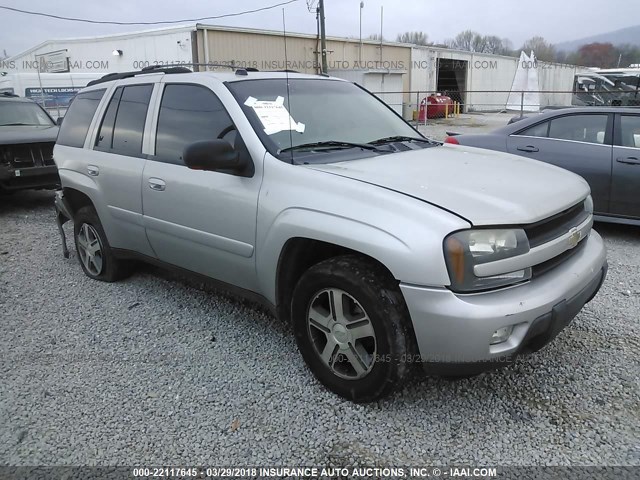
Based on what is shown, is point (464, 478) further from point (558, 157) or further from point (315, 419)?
point (558, 157)

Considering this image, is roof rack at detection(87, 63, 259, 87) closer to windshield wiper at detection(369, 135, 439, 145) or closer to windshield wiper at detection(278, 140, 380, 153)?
windshield wiper at detection(278, 140, 380, 153)

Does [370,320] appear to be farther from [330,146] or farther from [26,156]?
[26,156]

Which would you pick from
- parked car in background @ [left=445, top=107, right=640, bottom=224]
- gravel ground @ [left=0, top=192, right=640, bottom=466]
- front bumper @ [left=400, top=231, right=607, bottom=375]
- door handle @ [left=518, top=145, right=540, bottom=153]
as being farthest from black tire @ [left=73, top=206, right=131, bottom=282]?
door handle @ [left=518, top=145, right=540, bottom=153]

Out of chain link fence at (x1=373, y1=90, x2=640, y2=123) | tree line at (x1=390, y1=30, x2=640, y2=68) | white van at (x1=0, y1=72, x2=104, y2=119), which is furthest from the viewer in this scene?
tree line at (x1=390, y1=30, x2=640, y2=68)

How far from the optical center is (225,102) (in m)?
3.36

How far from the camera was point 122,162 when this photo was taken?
4094mm

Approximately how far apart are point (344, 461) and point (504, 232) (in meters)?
1.31

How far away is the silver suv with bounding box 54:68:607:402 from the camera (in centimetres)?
240

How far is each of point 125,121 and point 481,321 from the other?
10.6 feet

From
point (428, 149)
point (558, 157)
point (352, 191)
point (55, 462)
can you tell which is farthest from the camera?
point (558, 157)

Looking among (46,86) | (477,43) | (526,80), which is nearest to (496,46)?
(477,43)

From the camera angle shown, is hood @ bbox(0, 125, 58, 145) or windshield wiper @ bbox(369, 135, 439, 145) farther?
hood @ bbox(0, 125, 58, 145)

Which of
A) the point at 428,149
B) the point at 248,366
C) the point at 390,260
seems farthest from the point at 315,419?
the point at 428,149

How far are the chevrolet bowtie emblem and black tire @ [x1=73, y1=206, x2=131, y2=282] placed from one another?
360cm
